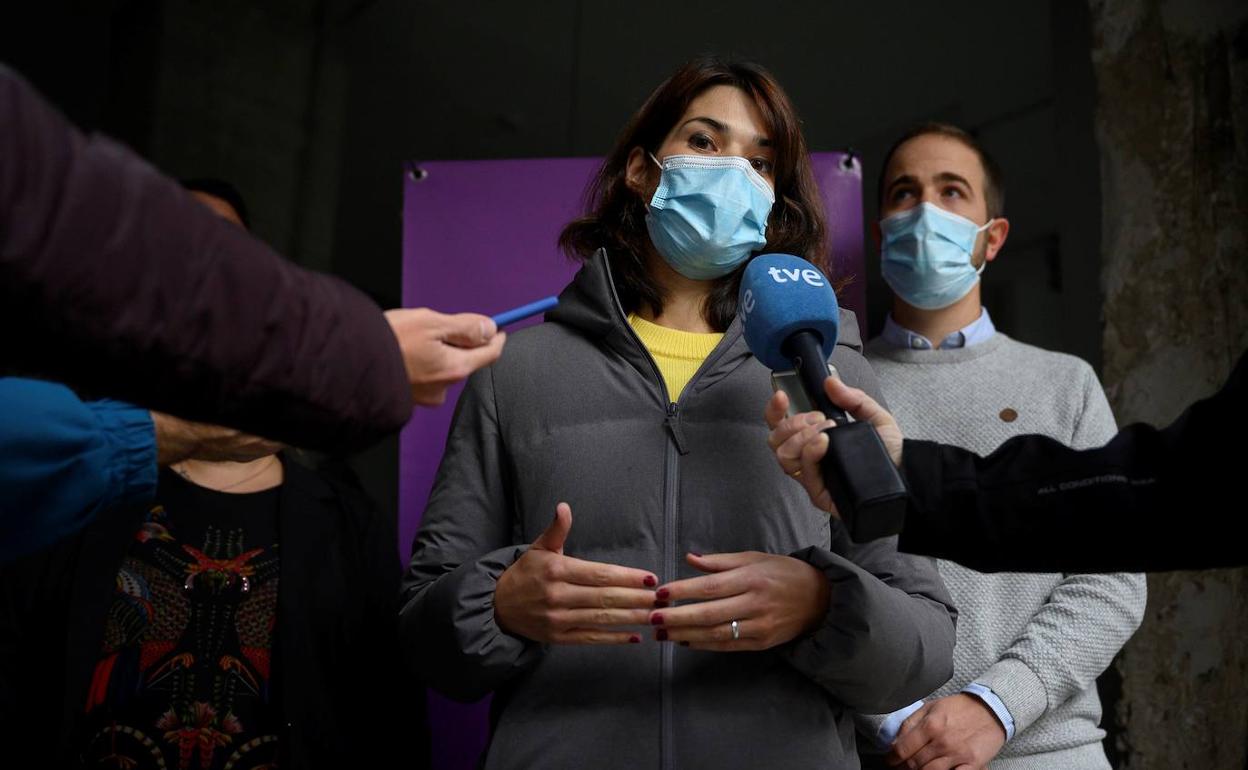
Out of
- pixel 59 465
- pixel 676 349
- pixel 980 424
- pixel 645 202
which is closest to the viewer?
pixel 59 465

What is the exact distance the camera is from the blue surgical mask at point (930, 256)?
2.32 meters

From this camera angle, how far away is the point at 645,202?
195cm

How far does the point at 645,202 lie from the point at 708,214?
173 mm

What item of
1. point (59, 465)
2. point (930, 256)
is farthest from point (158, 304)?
point (930, 256)

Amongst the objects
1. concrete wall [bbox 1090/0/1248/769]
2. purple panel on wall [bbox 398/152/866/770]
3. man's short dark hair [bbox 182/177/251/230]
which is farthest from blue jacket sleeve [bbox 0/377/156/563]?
concrete wall [bbox 1090/0/1248/769]

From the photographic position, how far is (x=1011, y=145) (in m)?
4.58

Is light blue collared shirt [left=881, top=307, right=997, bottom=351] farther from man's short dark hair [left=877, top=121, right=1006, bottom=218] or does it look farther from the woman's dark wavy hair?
the woman's dark wavy hair

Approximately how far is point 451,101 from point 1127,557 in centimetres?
415

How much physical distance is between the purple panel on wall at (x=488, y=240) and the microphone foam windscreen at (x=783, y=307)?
0.99 meters

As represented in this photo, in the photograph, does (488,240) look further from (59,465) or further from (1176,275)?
(1176,275)

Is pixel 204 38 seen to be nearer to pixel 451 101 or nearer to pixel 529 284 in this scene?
pixel 451 101

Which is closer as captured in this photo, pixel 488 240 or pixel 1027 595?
pixel 1027 595

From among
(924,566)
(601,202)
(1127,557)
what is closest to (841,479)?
(1127,557)

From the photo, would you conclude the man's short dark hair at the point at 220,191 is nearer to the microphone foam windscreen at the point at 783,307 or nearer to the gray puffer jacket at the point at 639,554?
the gray puffer jacket at the point at 639,554
